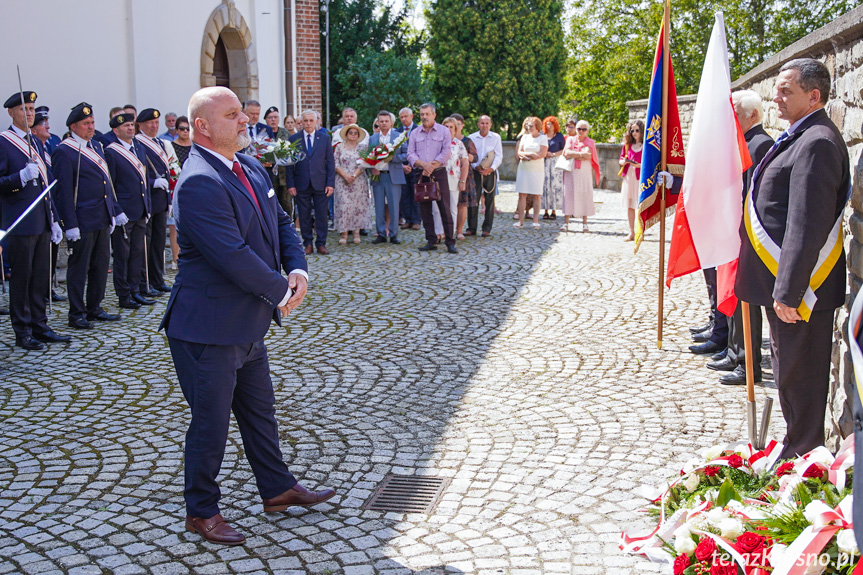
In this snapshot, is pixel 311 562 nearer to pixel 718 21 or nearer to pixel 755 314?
pixel 718 21

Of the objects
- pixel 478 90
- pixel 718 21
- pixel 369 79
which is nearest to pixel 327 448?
pixel 718 21

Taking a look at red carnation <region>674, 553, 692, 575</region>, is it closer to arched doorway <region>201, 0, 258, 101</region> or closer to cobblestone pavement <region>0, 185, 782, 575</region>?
cobblestone pavement <region>0, 185, 782, 575</region>

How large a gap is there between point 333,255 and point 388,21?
18999 millimetres

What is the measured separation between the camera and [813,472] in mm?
3586

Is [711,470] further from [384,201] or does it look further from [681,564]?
[384,201]

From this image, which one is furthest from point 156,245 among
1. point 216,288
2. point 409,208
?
point 216,288

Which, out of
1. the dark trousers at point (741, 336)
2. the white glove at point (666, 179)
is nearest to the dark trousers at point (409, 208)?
the white glove at point (666, 179)

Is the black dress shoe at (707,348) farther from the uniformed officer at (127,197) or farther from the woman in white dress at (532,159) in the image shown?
the woman in white dress at (532,159)

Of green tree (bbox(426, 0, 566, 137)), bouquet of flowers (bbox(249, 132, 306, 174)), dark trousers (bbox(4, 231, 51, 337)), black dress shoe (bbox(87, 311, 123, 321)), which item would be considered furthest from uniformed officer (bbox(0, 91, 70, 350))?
green tree (bbox(426, 0, 566, 137))

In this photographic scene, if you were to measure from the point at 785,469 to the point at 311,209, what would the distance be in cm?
943

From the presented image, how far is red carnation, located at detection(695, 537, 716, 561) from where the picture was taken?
10.9ft

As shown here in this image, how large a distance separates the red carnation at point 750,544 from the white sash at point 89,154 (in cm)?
676

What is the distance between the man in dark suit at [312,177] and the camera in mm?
12195

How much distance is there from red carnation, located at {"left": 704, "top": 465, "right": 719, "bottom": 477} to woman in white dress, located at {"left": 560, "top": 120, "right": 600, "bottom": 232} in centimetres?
1057
